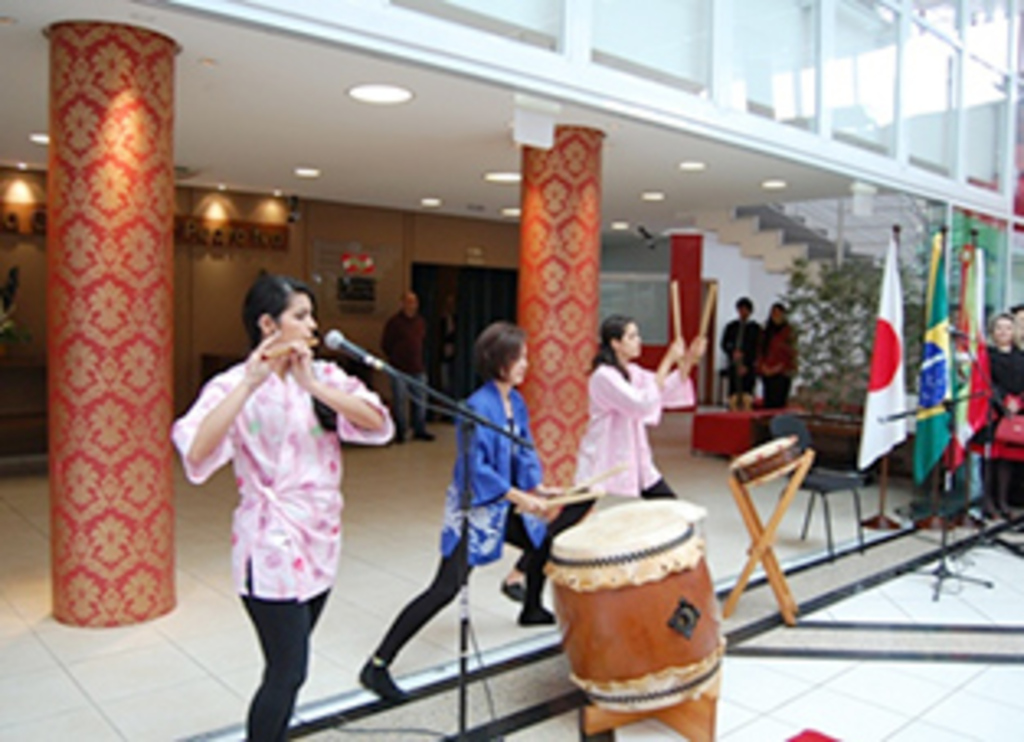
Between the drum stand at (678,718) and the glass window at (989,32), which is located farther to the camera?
the glass window at (989,32)

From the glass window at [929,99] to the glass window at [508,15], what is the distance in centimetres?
338

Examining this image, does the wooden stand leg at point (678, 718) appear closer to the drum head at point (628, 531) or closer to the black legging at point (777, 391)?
the drum head at point (628, 531)

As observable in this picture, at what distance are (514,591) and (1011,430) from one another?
4381 mm

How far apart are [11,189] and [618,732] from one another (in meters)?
7.58

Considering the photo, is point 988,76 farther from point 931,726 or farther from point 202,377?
point 202,377

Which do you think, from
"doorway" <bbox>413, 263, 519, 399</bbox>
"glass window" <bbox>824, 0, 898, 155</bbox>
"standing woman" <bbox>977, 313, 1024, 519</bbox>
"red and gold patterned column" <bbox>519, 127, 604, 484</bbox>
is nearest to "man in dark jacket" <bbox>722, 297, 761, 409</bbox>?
"doorway" <bbox>413, 263, 519, 399</bbox>

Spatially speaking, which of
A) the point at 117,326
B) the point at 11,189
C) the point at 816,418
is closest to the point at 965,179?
the point at 816,418

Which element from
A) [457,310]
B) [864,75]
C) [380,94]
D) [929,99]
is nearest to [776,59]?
[864,75]

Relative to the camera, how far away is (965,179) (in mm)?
7141

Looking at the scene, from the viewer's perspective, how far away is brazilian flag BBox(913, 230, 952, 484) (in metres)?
5.86

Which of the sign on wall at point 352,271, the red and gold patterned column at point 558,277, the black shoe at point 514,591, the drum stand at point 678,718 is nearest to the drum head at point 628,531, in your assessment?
the drum stand at point 678,718

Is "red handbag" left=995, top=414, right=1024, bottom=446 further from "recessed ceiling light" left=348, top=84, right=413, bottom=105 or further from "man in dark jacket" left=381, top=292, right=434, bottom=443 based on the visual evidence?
"man in dark jacket" left=381, top=292, right=434, bottom=443

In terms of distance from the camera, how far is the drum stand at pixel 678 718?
303cm

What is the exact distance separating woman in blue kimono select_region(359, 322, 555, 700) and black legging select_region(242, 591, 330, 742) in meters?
0.85
